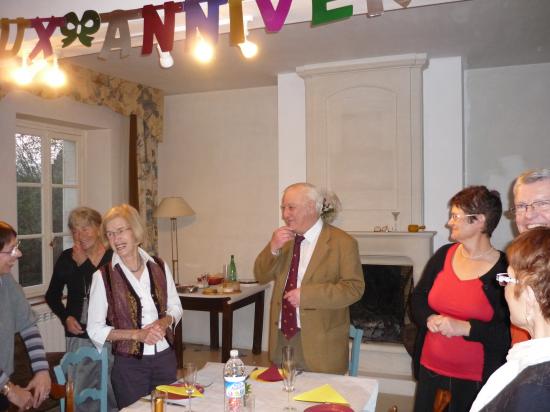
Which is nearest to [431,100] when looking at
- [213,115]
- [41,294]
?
[213,115]

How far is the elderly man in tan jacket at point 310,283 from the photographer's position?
8.00 feet

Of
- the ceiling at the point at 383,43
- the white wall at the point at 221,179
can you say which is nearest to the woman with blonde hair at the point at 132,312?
the ceiling at the point at 383,43

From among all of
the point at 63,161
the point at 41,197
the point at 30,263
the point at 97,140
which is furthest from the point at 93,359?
the point at 97,140

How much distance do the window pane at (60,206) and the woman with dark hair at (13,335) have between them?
2.59 metres

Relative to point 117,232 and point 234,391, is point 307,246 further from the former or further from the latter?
point 234,391

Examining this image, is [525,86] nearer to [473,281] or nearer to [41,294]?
[473,281]

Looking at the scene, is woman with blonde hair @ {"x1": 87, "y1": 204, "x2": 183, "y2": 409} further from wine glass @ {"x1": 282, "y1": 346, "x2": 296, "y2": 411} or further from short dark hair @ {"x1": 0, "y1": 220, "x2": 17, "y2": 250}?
wine glass @ {"x1": 282, "y1": 346, "x2": 296, "y2": 411}

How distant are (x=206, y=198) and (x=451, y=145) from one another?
2596 mm

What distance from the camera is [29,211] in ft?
14.8

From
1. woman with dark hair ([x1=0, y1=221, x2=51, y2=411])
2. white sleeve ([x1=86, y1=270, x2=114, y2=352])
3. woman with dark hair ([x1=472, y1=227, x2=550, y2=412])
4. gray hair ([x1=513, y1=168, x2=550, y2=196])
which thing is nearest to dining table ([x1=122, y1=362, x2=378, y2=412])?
white sleeve ([x1=86, y1=270, x2=114, y2=352])

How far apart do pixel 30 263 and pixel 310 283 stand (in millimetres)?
3024

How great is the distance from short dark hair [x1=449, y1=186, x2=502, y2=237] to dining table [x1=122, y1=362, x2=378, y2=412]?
84 cm

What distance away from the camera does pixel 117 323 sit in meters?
2.31

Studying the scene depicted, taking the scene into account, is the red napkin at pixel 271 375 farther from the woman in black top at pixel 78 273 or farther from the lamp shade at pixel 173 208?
the lamp shade at pixel 173 208
